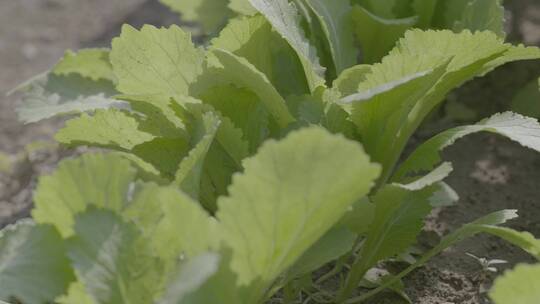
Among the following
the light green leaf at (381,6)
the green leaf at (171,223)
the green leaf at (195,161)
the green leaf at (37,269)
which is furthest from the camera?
the light green leaf at (381,6)

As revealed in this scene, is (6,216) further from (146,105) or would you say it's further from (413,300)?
(413,300)

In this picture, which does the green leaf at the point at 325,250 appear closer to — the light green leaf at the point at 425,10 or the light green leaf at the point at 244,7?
the light green leaf at the point at 244,7

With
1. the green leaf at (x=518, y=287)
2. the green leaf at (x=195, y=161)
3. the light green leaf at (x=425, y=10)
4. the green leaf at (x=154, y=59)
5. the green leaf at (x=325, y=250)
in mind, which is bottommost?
the green leaf at (x=518, y=287)

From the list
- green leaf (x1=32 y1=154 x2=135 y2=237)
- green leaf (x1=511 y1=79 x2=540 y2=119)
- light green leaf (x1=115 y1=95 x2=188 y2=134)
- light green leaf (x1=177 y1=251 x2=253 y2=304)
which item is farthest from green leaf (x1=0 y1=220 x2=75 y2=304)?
green leaf (x1=511 y1=79 x2=540 y2=119)

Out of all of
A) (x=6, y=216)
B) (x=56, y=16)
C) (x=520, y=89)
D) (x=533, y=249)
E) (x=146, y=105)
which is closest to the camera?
(x=533, y=249)

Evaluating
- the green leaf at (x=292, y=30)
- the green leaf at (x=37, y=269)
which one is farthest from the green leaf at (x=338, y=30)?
the green leaf at (x=37, y=269)

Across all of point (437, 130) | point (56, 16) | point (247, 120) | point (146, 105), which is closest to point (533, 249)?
point (247, 120)
